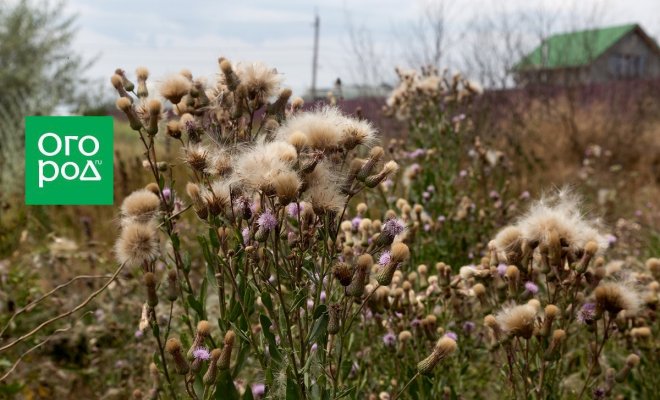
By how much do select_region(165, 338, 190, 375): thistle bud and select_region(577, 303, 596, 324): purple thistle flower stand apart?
1154mm

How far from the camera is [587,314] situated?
2078 mm

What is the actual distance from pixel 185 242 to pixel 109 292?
106 centimetres

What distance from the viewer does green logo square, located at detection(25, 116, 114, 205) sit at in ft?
9.77

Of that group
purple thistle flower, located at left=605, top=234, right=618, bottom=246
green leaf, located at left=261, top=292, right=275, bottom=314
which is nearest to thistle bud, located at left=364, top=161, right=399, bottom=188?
green leaf, located at left=261, top=292, right=275, bottom=314

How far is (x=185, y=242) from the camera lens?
5234 millimetres

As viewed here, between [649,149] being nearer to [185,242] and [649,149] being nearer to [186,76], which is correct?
[185,242]

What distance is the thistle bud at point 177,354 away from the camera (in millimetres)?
1663

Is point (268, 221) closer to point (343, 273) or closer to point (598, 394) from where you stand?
point (343, 273)

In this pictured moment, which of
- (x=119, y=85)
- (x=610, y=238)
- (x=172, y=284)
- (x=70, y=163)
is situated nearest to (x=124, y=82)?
(x=119, y=85)

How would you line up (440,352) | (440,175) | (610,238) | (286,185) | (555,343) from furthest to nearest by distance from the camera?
(440,175) < (610,238) < (555,343) < (440,352) < (286,185)

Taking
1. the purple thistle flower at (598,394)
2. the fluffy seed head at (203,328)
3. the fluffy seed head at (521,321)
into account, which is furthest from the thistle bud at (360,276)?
the purple thistle flower at (598,394)

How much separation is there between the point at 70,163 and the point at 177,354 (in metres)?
1.56

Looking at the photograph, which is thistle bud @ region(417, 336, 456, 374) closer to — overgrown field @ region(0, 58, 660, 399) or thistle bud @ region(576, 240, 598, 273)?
overgrown field @ region(0, 58, 660, 399)

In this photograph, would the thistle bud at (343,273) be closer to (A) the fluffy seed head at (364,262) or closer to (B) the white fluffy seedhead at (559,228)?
(A) the fluffy seed head at (364,262)
